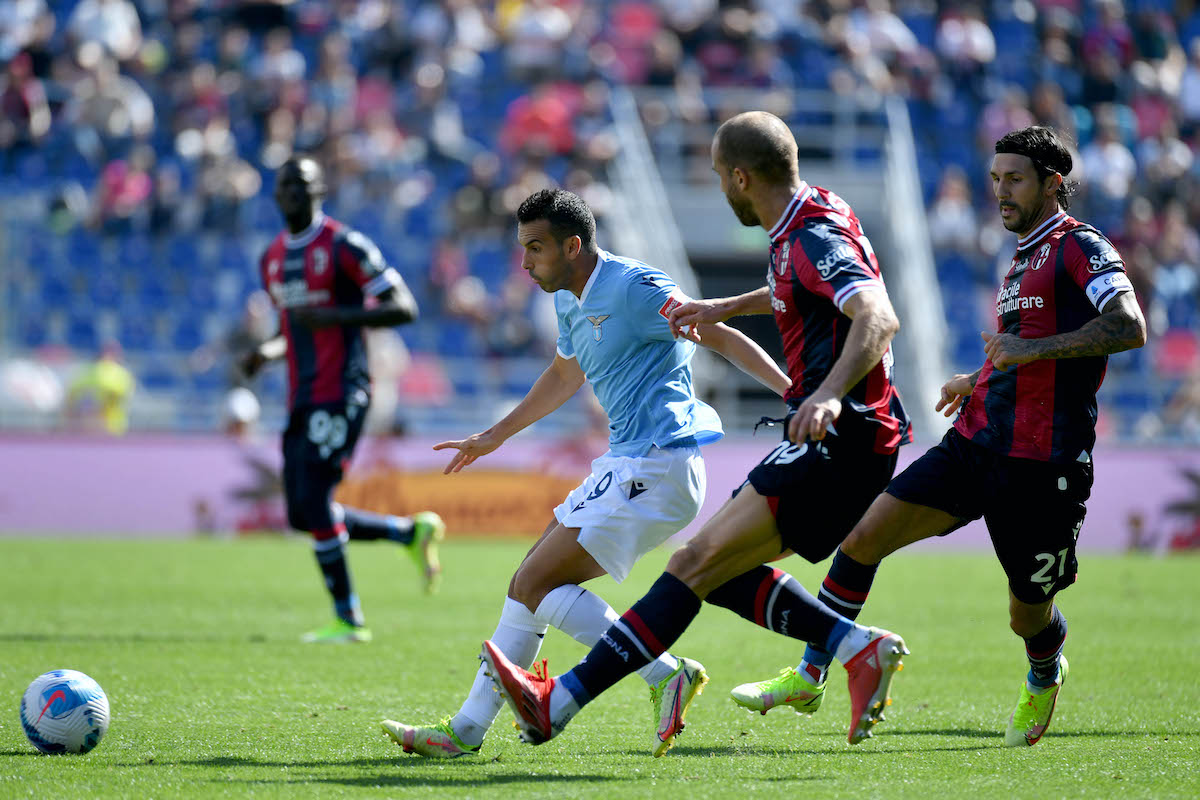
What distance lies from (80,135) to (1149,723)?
64.1ft

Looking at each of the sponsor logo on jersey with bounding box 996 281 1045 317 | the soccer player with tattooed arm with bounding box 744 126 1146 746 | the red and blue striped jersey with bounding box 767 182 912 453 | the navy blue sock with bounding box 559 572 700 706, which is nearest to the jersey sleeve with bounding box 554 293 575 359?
the red and blue striped jersey with bounding box 767 182 912 453

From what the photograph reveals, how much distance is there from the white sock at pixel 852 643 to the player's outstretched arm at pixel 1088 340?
3.76 feet

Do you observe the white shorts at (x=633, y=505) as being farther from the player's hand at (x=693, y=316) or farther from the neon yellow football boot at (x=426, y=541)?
the neon yellow football boot at (x=426, y=541)

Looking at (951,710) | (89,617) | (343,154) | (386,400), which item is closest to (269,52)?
(343,154)

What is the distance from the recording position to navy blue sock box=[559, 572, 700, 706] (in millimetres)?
5090

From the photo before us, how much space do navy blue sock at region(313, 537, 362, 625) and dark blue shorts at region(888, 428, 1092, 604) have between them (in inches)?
169

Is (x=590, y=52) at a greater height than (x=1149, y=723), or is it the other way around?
(x=590, y=52)

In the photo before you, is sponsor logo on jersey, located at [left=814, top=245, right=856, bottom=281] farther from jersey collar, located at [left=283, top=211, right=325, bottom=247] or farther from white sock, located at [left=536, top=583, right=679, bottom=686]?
jersey collar, located at [left=283, top=211, right=325, bottom=247]

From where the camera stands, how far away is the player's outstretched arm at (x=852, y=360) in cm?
476

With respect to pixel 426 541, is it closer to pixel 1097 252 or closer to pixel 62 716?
pixel 62 716

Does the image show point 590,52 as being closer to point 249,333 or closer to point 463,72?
point 463,72

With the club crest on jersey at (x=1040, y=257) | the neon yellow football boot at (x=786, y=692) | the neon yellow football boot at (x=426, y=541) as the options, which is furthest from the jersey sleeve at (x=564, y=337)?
the neon yellow football boot at (x=426, y=541)

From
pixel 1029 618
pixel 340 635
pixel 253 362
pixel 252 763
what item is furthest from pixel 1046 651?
pixel 253 362

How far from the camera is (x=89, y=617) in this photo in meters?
10.0
